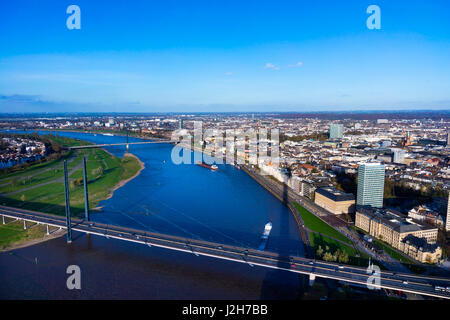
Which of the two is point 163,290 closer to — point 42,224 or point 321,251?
point 321,251

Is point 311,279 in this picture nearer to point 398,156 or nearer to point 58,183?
point 58,183

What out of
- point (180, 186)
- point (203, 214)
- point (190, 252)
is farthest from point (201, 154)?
point (190, 252)

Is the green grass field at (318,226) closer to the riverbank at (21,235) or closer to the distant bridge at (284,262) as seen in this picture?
the distant bridge at (284,262)

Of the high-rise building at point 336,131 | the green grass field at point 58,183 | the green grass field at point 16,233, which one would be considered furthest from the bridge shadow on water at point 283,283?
the high-rise building at point 336,131

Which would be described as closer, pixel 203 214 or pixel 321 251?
pixel 321 251

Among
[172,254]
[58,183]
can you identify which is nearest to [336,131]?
[58,183]

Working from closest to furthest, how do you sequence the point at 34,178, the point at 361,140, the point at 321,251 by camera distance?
the point at 321,251 → the point at 34,178 → the point at 361,140
